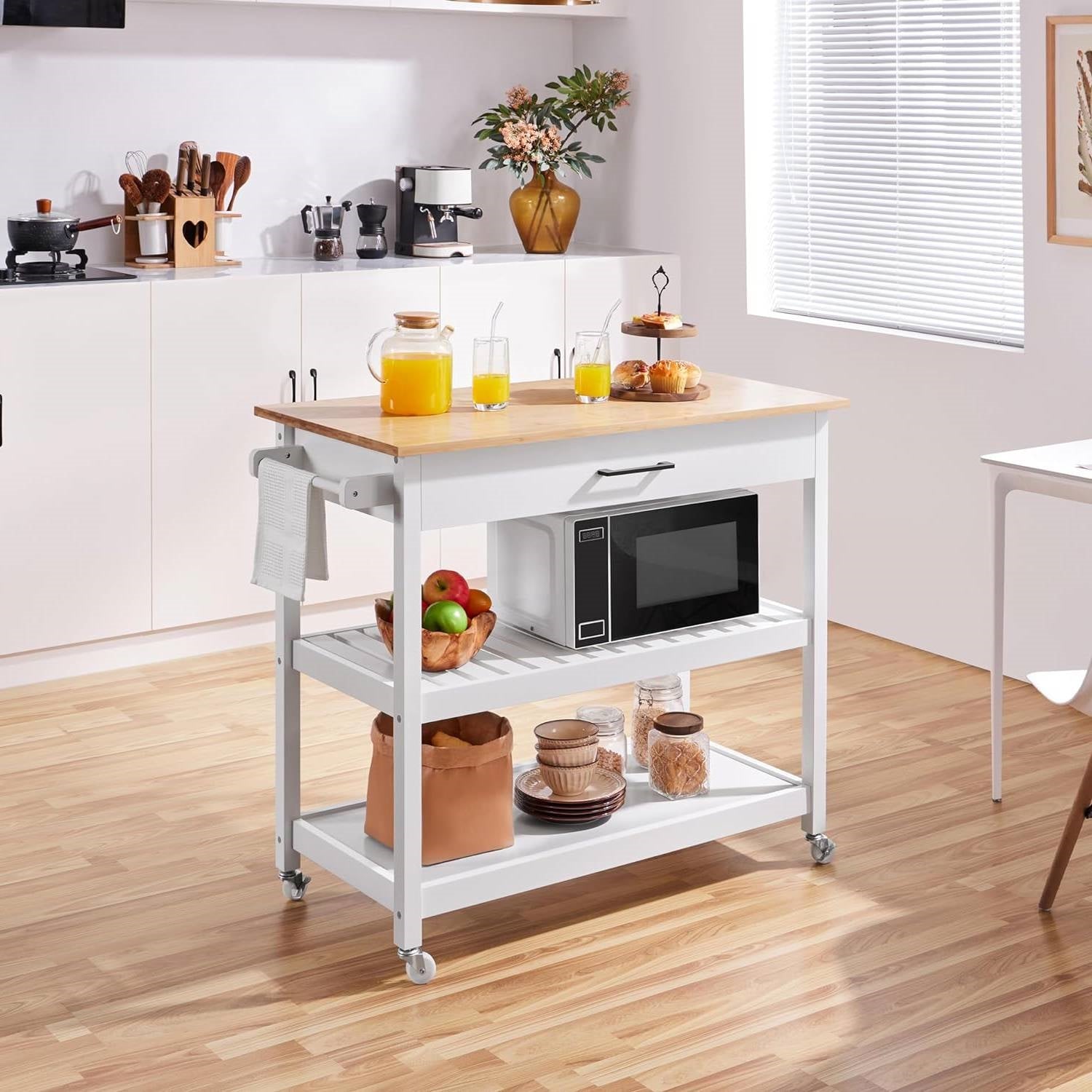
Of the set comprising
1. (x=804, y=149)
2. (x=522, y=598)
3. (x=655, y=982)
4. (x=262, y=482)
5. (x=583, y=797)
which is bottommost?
(x=655, y=982)

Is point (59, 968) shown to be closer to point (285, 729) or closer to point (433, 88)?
point (285, 729)

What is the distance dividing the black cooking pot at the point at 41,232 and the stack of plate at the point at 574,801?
2258 millimetres

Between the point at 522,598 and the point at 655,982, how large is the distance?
764 mm

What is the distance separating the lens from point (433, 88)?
560cm

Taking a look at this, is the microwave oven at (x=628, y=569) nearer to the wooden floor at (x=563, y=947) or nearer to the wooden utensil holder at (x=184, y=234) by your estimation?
the wooden floor at (x=563, y=947)

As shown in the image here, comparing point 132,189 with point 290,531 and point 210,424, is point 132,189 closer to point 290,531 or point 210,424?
point 210,424

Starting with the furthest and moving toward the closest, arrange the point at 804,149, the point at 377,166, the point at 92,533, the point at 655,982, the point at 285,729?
the point at 377,166 → the point at 804,149 → the point at 92,533 → the point at 285,729 → the point at 655,982

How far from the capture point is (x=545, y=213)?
541 centimetres

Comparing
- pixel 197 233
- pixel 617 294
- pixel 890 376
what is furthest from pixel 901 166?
pixel 197 233

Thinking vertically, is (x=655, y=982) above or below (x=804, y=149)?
below

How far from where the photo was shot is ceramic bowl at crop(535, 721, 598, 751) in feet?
10.3

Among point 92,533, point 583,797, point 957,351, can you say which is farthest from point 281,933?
point 957,351

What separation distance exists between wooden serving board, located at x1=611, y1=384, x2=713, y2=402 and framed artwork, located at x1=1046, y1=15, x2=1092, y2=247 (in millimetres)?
1515

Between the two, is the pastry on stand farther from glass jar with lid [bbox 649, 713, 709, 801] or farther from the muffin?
glass jar with lid [bbox 649, 713, 709, 801]
